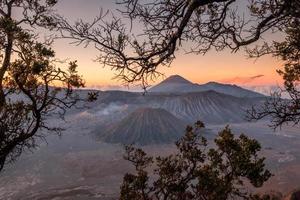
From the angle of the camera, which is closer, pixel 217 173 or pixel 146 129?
pixel 217 173

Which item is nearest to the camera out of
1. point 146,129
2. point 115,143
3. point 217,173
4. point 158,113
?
point 217,173

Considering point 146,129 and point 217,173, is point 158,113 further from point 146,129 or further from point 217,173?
point 217,173

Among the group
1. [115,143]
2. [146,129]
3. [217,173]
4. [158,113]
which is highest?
[217,173]

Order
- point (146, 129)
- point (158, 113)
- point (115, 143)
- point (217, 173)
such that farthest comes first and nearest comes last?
point (158, 113) < point (146, 129) < point (115, 143) < point (217, 173)

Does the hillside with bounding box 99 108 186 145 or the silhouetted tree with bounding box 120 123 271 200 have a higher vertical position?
the silhouetted tree with bounding box 120 123 271 200

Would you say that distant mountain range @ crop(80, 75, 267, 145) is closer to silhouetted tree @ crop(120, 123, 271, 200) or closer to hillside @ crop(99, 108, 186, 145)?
hillside @ crop(99, 108, 186, 145)

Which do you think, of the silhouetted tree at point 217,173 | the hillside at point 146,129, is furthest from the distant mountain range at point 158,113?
→ the silhouetted tree at point 217,173

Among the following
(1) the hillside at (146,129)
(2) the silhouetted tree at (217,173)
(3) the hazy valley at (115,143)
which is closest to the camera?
(2) the silhouetted tree at (217,173)

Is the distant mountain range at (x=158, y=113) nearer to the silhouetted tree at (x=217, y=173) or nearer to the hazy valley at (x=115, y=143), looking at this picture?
the hazy valley at (x=115, y=143)

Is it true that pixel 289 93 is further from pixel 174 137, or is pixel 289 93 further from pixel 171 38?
pixel 174 137

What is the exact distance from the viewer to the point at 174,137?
10612cm

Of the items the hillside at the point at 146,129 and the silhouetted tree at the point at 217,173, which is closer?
the silhouetted tree at the point at 217,173

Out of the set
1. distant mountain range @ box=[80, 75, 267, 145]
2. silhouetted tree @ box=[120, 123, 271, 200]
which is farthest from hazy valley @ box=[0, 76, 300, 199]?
silhouetted tree @ box=[120, 123, 271, 200]

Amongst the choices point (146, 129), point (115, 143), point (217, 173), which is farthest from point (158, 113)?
point (217, 173)
